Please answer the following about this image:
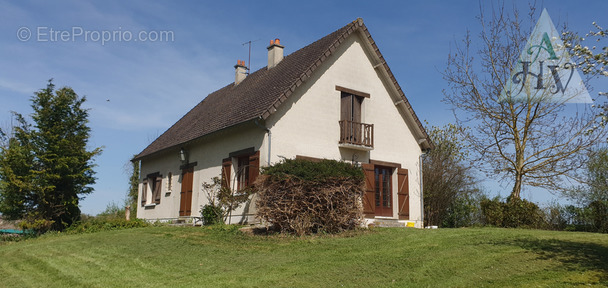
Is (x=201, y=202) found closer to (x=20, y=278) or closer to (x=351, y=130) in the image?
(x=351, y=130)

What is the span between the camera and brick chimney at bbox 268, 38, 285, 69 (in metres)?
20.2

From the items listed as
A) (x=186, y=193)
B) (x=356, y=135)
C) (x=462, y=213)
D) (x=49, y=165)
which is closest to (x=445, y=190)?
(x=462, y=213)

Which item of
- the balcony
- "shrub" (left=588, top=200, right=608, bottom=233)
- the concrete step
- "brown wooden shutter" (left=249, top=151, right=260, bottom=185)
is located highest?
the balcony

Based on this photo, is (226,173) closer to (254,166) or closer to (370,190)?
(254,166)

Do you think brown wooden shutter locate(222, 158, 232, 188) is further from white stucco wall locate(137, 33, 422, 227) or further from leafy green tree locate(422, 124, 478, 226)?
leafy green tree locate(422, 124, 478, 226)

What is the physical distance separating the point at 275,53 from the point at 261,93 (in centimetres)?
383

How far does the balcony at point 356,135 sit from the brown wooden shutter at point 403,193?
6.28ft

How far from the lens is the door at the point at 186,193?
60.5ft

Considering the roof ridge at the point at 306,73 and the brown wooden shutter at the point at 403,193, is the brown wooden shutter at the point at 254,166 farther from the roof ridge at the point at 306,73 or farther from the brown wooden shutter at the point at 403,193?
the brown wooden shutter at the point at 403,193

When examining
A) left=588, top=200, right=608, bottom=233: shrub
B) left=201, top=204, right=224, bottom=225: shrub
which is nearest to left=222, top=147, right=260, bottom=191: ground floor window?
left=201, top=204, right=224, bottom=225: shrub

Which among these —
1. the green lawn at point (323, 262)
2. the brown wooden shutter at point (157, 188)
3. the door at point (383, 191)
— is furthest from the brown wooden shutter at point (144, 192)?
the door at point (383, 191)

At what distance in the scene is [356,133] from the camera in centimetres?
1697

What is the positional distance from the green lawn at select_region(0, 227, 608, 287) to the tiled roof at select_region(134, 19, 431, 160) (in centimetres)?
468

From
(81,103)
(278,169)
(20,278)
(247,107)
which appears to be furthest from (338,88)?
(20,278)
